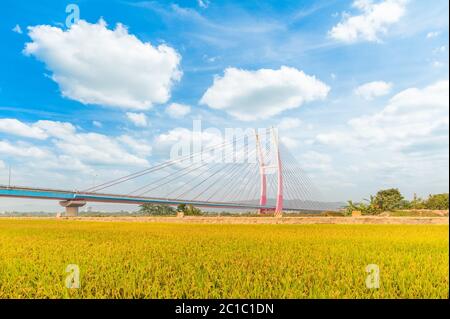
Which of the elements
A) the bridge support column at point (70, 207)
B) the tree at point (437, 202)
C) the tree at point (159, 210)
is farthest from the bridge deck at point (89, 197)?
the tree at point (159, 210)

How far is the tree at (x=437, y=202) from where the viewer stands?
36003 mm

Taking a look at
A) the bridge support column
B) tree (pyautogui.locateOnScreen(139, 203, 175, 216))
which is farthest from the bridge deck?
tree (pyautogui.locateOnScreen(139, 203, 175, 216))

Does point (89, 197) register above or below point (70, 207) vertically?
above

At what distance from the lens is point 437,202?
37.9 m

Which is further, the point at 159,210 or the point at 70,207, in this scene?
the point at 159,210
